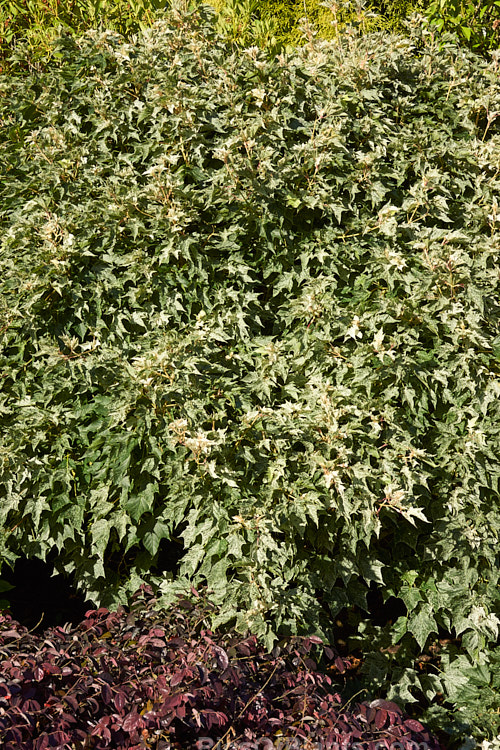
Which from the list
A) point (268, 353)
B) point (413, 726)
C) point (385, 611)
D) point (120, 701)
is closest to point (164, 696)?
point (120, 701)

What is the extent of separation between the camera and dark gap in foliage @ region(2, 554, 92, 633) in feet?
13.3

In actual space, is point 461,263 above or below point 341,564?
above

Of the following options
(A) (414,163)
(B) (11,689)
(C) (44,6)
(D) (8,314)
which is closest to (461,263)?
(A) (414,163)

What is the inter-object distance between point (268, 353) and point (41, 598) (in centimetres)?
201

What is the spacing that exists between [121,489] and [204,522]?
42cm

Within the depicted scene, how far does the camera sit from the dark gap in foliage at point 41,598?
160 inches

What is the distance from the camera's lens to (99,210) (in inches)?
144

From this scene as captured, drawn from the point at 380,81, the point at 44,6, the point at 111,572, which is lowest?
the point at 111,572

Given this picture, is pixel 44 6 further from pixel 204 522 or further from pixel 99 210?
pixel 204 522

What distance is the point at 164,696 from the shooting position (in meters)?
2.22

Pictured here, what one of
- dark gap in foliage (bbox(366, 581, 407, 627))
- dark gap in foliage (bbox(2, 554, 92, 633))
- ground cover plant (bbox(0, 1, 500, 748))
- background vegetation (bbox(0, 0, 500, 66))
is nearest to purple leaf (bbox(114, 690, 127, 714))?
ground cover plant (bbox(0, 1, 500, 748))

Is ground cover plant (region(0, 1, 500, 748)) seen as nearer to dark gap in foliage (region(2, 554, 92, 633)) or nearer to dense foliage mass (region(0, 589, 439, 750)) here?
dense foliage mass (region(0, 589, 439, 750))

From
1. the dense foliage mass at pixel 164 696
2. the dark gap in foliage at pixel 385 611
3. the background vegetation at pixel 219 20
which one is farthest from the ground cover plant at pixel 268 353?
the background vegetation at pixel 219 20

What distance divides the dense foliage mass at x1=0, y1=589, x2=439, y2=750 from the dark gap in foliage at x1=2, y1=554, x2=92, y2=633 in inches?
50.2
